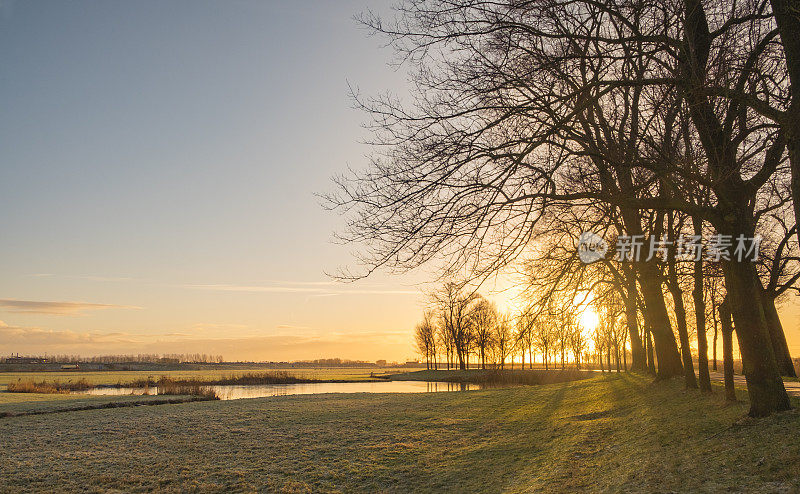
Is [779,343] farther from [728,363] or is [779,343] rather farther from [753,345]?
[753,345]

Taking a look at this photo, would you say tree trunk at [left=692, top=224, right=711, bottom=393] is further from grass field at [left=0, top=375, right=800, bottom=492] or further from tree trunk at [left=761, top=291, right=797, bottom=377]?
tree trunk at [left=761, top=291, right=797, bottom=377]

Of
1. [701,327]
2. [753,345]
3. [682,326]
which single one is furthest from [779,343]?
[753,345]

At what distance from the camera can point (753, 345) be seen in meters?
9.99

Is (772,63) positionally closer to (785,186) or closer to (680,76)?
(680,76)

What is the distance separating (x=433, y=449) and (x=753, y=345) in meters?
7.65

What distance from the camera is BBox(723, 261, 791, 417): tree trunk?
31.5ft

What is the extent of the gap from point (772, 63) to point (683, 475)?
315 inches

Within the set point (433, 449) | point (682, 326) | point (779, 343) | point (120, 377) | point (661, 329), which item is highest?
point (682, 326)

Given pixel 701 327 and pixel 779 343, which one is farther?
pixel 779 343

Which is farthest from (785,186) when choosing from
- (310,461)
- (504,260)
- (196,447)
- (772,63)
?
(196,447)

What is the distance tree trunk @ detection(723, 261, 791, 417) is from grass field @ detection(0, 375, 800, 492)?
0.49 metres

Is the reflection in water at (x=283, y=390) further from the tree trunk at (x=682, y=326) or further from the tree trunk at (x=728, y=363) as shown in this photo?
the tree trunk at (x=728, y=363)

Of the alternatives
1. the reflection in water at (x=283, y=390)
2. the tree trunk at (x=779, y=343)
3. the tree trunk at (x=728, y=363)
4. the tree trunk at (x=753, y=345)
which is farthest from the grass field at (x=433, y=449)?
the reflection in water at (x=283, y=390)

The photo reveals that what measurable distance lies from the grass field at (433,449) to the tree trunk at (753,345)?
0.49m
